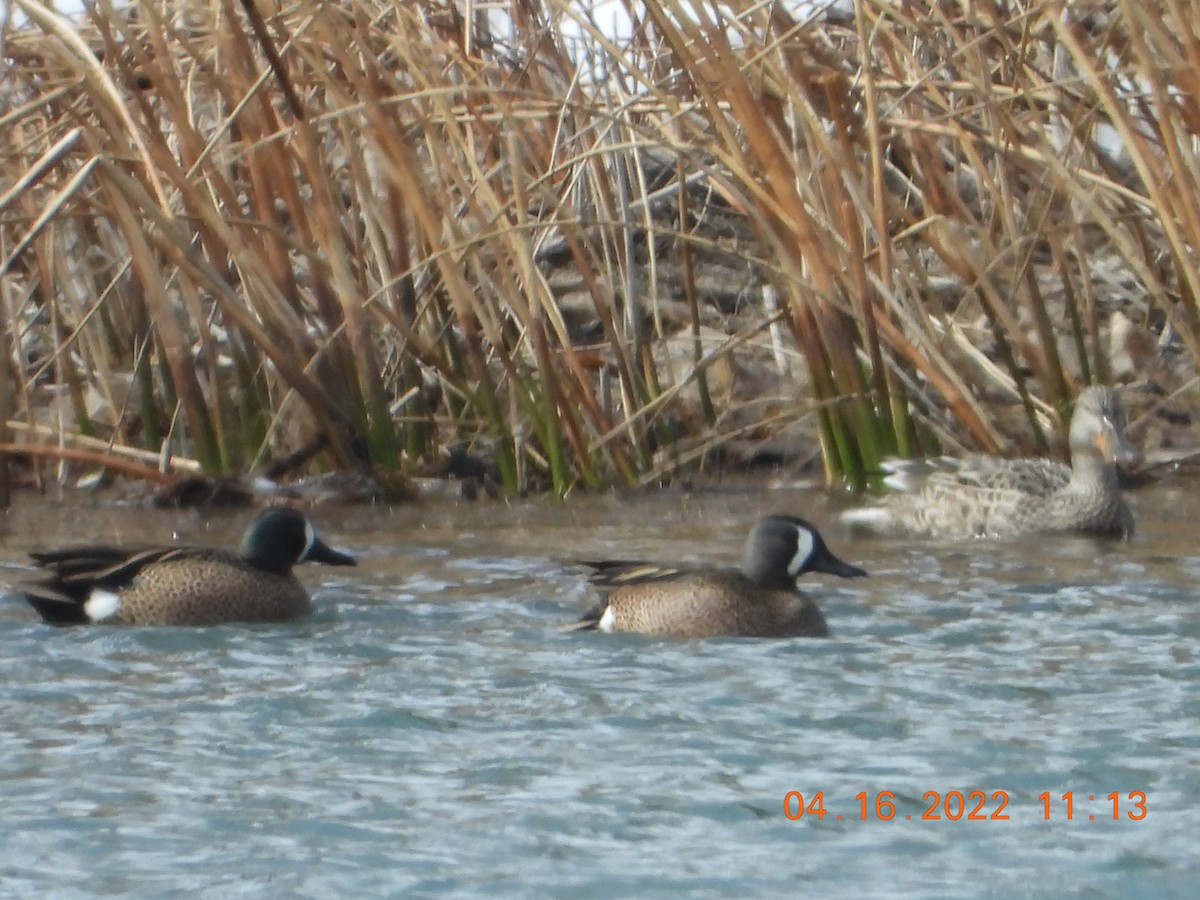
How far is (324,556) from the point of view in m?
6.97

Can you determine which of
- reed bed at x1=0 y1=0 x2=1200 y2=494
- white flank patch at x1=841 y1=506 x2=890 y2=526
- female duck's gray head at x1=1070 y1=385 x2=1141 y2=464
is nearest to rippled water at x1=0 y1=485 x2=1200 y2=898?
white flank patch at x1=841 y1=506 x2=890 y2=526

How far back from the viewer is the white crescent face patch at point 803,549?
6.54 metres

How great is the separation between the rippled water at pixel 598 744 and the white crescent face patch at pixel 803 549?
18 centimetres

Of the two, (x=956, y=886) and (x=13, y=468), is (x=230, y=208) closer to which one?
(x=13, y=468)

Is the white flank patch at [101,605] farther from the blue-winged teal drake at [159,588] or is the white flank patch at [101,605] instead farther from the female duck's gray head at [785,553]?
the female duck's gray head at [785,553]

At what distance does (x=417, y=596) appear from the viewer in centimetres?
674

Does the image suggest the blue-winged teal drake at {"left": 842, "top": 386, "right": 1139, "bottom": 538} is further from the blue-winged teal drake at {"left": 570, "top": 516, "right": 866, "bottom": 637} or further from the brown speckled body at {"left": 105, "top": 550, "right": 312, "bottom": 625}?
the brown speckled body at {"left": 105, "top": 550, "right": 312, "bottom": 625}

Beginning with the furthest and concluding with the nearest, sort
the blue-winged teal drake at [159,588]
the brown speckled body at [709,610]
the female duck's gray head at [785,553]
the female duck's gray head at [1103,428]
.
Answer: the female duck's gray head at [1103,428] < the female duck's gray head at [785,553] < the blue-winged teal drake at [159,588] < the brown speckled body at [709,610]

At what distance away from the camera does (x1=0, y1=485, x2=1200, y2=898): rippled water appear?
13.1ft

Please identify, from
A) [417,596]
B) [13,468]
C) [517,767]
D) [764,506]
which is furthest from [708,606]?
[13,468]
